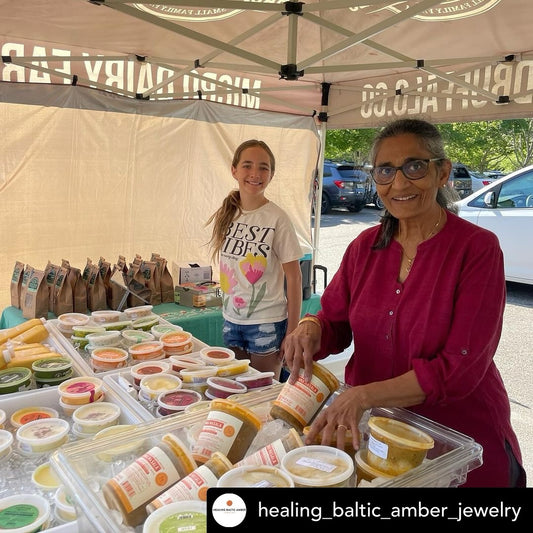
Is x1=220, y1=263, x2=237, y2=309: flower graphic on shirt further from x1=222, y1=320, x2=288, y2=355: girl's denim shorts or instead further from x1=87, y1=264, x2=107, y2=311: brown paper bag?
x1=87, y1=264, x2=107, y2=311: brown paper bag

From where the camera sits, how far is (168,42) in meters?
3.65

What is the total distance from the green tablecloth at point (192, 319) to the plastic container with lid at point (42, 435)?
1.79 metres

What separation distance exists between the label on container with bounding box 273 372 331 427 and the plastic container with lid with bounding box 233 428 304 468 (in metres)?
0.12

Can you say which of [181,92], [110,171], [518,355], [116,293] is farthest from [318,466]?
[518,355]

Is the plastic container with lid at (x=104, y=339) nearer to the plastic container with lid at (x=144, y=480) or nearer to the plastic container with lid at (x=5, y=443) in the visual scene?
the plastic container with lid at (x=5, y=443)

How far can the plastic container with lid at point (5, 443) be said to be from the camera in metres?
1.45

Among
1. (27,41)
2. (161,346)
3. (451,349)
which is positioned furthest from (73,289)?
(451,349)

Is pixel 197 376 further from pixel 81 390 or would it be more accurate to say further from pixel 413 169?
pixel 413 169

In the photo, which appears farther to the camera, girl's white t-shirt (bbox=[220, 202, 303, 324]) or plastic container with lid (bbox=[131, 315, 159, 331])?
girl's white t-shirt (bbox=[220, 202, 303, 324])

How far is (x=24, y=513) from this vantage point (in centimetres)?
119

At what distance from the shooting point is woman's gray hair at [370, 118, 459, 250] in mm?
1496

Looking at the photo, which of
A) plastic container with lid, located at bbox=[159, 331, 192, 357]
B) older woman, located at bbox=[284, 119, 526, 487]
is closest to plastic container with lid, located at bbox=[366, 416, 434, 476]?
older woman, located at bbox=[284, 119, 526, 487]

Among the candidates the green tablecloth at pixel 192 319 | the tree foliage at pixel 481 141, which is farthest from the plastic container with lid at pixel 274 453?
the tree foliage at pixel 481 141

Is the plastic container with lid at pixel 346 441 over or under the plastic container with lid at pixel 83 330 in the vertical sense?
over
